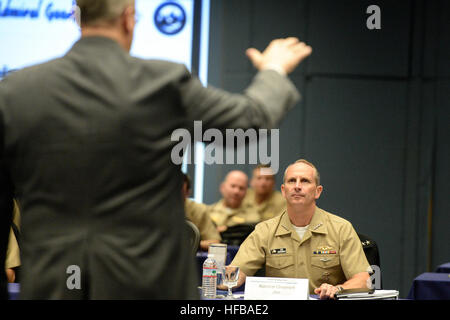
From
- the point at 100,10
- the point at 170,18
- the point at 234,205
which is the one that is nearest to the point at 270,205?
the point at 234,205

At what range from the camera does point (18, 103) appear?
1.10 m

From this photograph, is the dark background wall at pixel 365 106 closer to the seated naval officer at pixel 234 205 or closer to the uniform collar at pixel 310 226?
the seated naval officer at pixel 234 205

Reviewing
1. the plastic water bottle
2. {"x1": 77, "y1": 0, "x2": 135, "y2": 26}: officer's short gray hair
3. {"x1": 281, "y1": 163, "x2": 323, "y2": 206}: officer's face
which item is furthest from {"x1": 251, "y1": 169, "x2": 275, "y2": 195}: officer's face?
{"x1": 77, "y1": 0, "x2": 135, "y2": 26}: officer's short gray hair

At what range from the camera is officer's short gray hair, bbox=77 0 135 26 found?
1130mm

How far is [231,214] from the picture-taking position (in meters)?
6.69

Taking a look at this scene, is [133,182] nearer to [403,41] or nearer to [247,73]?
[247,73]

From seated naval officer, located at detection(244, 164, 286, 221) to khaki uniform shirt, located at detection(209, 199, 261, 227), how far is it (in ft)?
0.32

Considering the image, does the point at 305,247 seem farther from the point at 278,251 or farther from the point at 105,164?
the point at 105,164

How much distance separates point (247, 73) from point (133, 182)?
6.33 m

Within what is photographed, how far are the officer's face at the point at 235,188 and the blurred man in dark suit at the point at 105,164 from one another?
218 inches

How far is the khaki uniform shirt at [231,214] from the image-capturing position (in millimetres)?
6629

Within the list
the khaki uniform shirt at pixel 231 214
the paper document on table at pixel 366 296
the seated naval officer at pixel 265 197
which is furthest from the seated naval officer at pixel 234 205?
the paper document on table at pixel 366 296

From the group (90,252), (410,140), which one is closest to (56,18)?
(410,140)

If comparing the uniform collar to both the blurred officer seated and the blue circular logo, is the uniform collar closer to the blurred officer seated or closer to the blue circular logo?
the blurred officer seated
